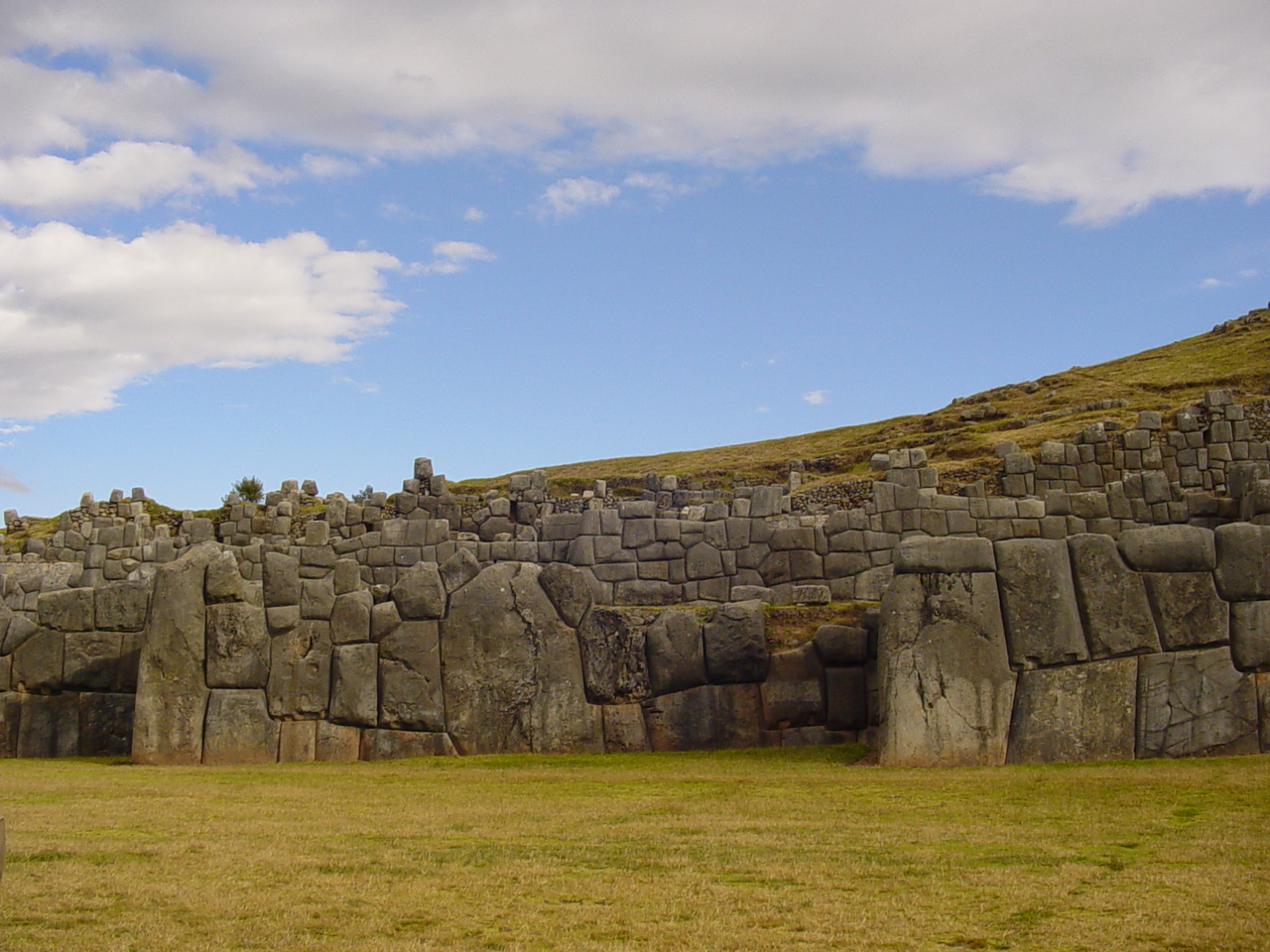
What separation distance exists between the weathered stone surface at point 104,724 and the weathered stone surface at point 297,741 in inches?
99.3

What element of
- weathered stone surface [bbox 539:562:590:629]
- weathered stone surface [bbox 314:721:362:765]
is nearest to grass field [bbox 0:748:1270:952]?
weathered stone surface [bbox 314:721:362:765]

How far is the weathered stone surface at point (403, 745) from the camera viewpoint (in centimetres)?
1520

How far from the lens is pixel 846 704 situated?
15.0 metres

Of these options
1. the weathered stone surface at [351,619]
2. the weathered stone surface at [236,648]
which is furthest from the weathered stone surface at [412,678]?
the weathered stone surface at [236,648]

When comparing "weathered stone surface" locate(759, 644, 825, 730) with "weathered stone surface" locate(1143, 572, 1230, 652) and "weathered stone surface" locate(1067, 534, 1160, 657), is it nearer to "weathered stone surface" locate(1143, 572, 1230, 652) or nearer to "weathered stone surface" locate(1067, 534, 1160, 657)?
"weathered stone surface" locate(1067, 534, 1160, 657)

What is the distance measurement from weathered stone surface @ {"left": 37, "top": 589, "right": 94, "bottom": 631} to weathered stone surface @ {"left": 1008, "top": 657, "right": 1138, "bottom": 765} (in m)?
11.7

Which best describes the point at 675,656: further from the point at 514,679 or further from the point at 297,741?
the point at 297,741

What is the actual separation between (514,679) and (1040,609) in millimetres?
6004

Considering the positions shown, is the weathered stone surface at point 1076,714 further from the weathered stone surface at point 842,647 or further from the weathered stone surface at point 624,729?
the weathered stone surface at point 624,729

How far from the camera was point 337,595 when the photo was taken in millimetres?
16188

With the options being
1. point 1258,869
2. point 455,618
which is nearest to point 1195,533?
point 1258,869

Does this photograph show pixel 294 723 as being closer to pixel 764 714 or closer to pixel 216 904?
→ pixel 764 714

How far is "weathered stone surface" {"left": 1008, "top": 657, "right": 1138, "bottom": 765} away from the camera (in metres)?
13.1

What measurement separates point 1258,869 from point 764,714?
7.74 metres
